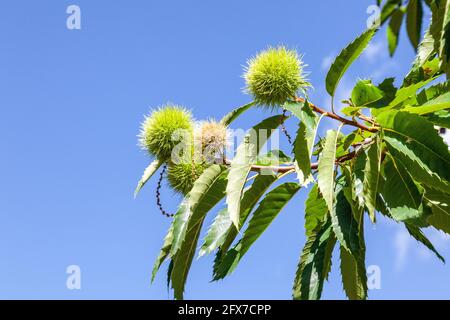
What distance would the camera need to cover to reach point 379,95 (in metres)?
1.98

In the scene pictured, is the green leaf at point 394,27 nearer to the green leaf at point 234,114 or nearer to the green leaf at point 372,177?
the green leaf at point 372,177

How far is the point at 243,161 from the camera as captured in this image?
191 centimetres

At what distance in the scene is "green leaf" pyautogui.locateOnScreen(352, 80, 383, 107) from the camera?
78.0 inches

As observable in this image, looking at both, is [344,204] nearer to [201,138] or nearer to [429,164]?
[429,164]

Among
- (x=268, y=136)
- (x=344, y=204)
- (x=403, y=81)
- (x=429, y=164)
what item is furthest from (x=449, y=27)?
(x=403, y=81)

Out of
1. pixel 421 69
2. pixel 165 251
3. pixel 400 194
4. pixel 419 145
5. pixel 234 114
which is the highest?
pixel 421 69

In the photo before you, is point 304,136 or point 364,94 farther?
point 364,94

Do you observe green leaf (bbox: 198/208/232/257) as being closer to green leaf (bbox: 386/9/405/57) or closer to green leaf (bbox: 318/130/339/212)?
green leaf (bbox: 318/130/339/212)

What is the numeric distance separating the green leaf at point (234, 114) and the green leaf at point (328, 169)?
0.42m

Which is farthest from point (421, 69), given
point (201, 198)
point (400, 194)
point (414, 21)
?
point (414, 21)

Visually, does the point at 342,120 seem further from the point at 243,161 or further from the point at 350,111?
the point at 243,161

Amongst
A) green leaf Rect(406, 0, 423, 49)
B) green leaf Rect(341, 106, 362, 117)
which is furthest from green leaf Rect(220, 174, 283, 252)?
green leaf Rect(406, 0, 423, 49)

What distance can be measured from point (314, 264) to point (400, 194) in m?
0.40

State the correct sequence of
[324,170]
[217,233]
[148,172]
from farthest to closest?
[148,172], [217,233], [324,170]
